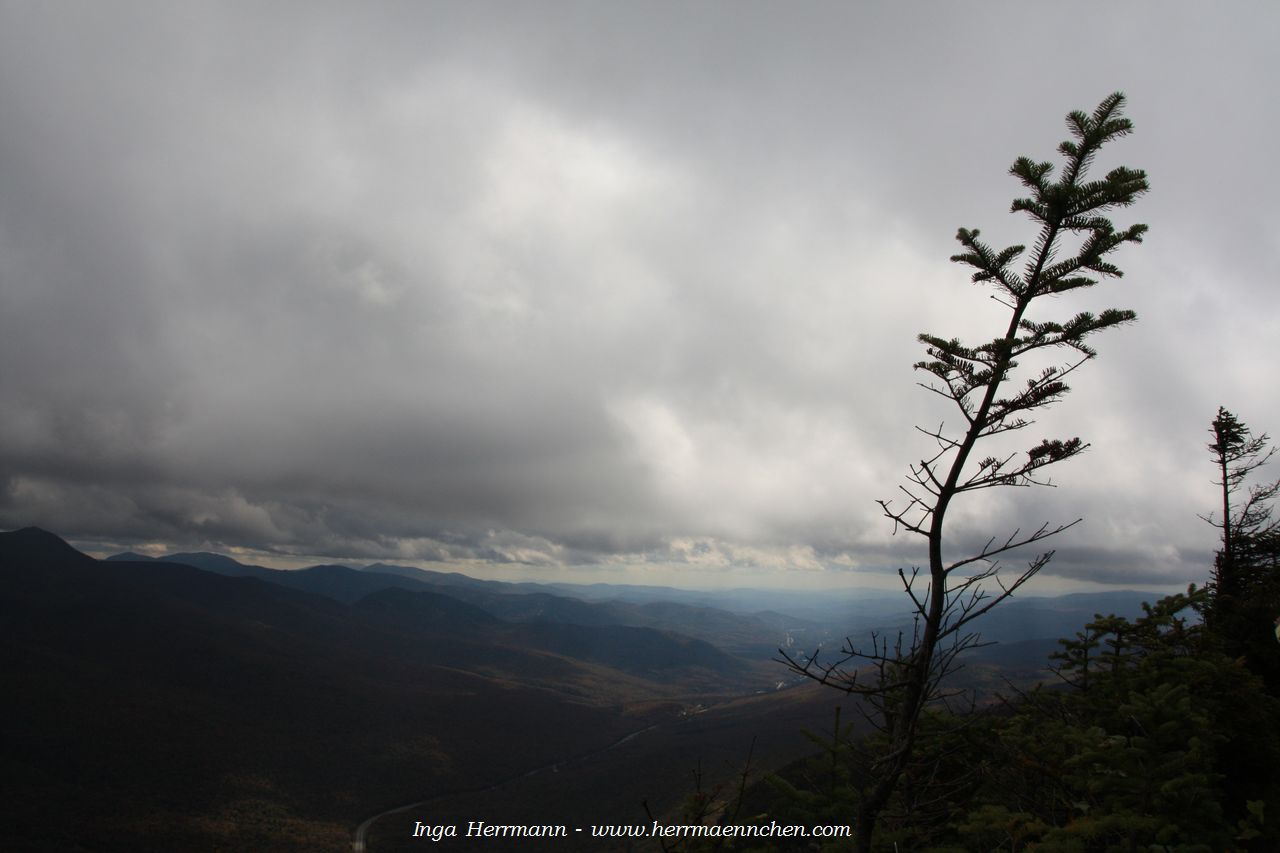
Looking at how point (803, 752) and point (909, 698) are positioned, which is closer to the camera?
point (909, 698)

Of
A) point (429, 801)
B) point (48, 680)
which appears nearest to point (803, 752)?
point (429, 801)

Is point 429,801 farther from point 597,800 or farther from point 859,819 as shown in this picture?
point 859,819

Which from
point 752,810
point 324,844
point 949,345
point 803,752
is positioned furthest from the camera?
point 803,752

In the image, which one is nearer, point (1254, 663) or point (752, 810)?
point (1254, 663)

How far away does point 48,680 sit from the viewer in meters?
175

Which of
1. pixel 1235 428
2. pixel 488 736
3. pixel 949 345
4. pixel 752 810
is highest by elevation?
pixel 1235 428

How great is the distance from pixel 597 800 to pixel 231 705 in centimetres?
13111

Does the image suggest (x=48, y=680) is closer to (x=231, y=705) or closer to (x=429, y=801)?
(x=231, y=705)

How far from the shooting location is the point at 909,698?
6.00 metres

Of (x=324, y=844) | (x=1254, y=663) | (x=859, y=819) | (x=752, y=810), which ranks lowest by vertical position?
(x=324, y=844)

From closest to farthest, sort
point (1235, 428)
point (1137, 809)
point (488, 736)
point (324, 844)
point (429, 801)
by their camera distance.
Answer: point (1137, 809) → point (1235, 428) → point (324, 844) → point (429, 801) → point (488, 736)

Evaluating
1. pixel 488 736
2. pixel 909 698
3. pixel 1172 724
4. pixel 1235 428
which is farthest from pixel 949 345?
pixel 488 736

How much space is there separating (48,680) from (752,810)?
717 ft

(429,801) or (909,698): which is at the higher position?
(909,698)
